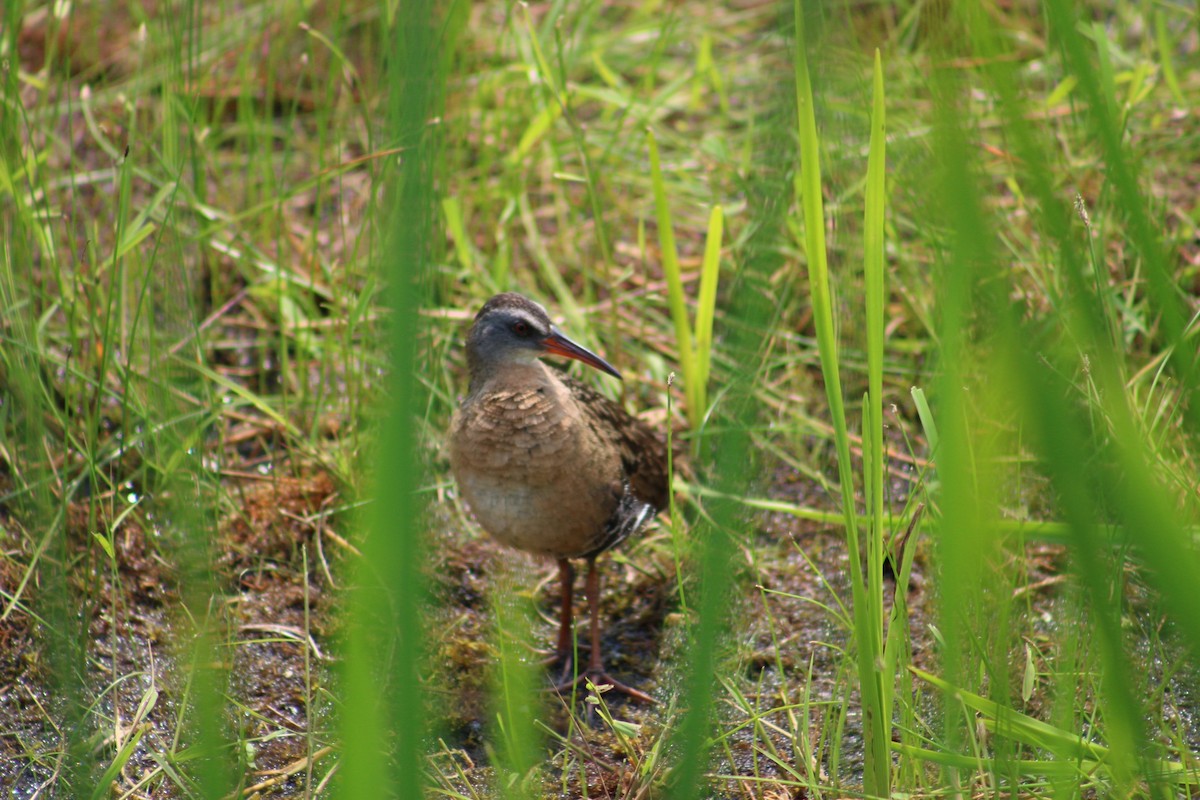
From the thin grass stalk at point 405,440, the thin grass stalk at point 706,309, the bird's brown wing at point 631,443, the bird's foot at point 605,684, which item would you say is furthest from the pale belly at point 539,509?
the thin grass stalk at point 405,440

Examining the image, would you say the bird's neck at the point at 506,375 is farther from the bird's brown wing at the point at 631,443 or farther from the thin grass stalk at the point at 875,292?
the thin grass stalk at the point at 875,292

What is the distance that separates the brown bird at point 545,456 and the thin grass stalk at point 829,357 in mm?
964

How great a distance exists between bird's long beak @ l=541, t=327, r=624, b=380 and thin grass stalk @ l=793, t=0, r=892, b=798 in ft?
3.95

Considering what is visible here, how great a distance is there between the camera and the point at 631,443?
312 centimetres

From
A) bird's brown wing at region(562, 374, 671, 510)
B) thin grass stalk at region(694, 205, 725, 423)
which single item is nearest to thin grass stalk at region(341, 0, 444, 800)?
bird's brown wing at region(562, 374, 671, 510)

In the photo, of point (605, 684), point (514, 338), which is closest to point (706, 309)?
point (514, 338)

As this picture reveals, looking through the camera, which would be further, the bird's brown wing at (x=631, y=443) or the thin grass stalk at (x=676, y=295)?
the thin grass stalk at (x=676, y=295)

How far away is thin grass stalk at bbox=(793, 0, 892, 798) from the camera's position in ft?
6.02

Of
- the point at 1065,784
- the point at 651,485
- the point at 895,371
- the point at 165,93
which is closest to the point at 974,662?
the point at 1065,784

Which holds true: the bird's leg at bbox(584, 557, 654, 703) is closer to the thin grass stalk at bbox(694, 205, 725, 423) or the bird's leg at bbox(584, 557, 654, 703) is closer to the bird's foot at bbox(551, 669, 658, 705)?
the bird's foot at bbox(551, 669, 658, 705)

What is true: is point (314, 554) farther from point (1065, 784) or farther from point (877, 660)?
point (1065, 784)

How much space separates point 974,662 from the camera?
2121 mm

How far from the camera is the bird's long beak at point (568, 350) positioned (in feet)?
10.1

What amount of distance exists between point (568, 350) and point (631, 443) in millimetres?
277
